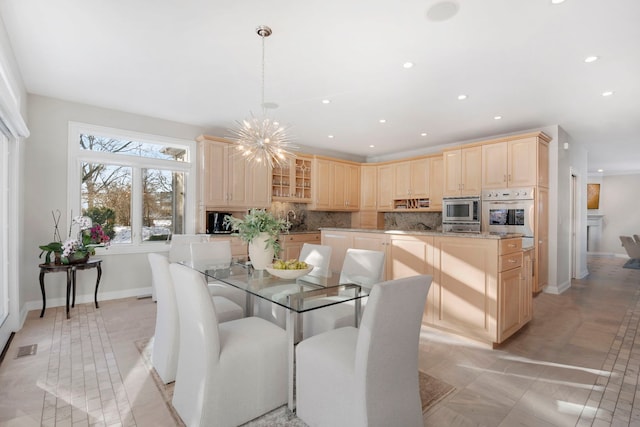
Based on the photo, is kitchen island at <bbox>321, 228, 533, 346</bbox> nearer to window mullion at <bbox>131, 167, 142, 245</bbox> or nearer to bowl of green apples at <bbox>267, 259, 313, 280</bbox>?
bowl of green apples at <bbox>267, 259, 313, 280</bbox>

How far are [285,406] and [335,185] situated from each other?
498 cm

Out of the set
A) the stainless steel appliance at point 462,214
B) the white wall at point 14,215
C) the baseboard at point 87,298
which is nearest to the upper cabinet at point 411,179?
the stainless steel appliance at point 462,214

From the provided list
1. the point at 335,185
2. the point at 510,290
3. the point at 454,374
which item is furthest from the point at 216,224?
the point at 510,290

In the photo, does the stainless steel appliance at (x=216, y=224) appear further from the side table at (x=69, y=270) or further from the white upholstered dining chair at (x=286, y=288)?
the white upholstered dining chair at (x=286, y=288)

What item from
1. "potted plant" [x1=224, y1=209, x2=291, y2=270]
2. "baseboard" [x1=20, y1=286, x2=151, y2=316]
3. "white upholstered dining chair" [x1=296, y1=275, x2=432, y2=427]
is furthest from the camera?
"baseboard" [x1=20, y1=286, x2=151, y2=316]

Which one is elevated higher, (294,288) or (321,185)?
(321,185)

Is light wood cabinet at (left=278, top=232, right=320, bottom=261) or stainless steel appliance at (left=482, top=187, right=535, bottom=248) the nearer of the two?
stainless steel appliance at (left=482, top=187, right=535, bottom=248)

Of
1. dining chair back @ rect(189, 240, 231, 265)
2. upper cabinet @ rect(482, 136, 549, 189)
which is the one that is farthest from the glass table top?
upper cabinet @ rect(482, 136, 549, 189)

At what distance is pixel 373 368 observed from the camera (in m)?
1.48

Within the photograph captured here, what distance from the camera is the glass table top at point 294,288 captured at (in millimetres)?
1862

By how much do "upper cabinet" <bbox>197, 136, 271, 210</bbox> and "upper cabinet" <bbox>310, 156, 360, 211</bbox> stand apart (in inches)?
46.8

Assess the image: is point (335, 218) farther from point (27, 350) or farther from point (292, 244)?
point (27, 350)

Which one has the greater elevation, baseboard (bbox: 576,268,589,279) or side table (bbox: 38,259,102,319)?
side table (bbox: 38,259,102,319)

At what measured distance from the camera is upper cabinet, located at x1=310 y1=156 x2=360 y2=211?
632 centimetres
